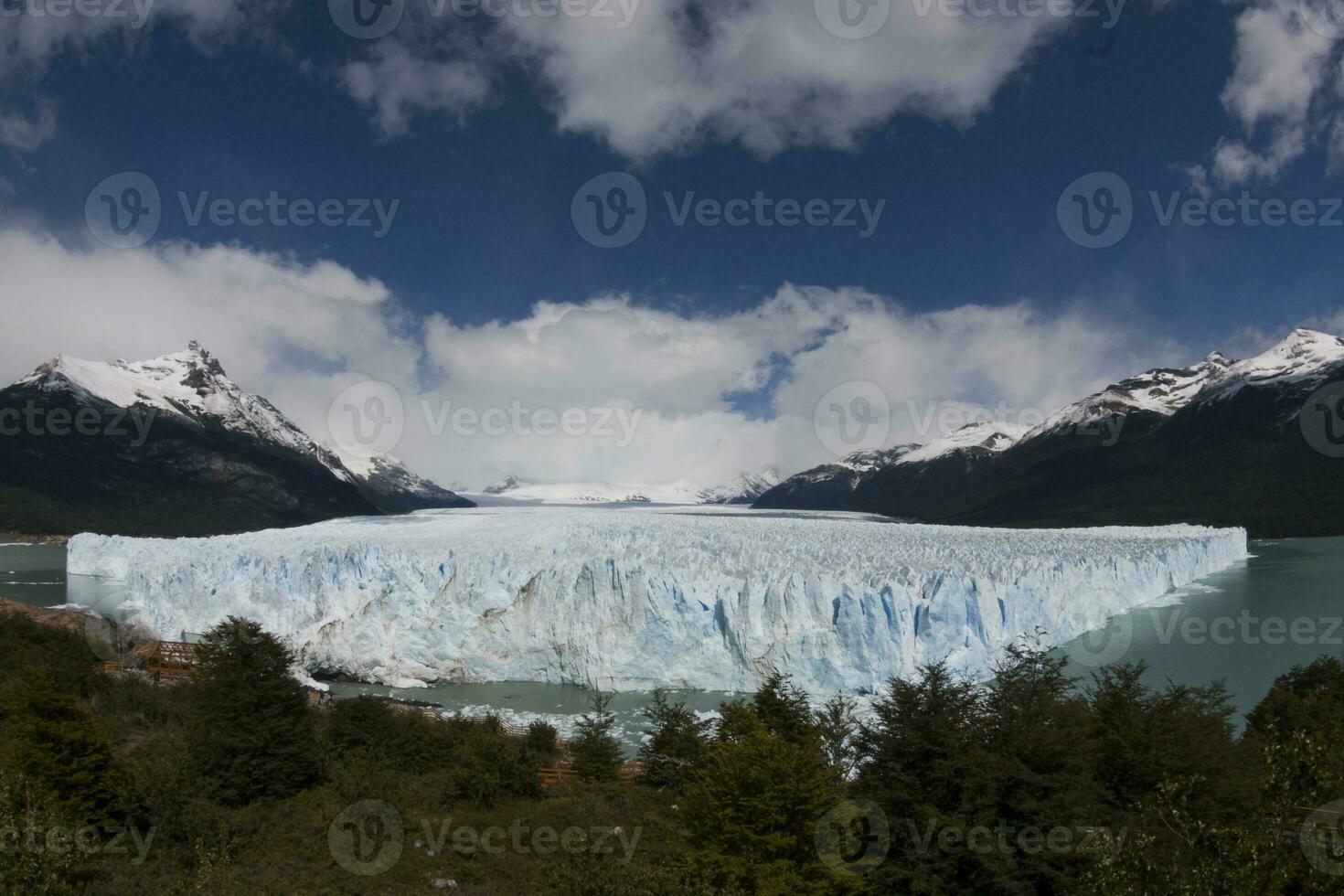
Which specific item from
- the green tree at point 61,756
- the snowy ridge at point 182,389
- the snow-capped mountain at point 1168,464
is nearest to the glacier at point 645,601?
the green tree at point 61,756

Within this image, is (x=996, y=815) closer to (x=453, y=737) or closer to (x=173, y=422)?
(x=453, y=737)

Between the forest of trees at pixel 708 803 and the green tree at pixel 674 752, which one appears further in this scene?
the green tree at pixel 674 752

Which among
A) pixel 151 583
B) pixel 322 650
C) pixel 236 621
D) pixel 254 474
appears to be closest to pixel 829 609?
pixel 236 621

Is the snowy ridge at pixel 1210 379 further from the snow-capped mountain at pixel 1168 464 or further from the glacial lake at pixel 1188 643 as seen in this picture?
the glacial lake at pixel 1188 643

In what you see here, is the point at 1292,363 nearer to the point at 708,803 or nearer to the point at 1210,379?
the point at 1210,379

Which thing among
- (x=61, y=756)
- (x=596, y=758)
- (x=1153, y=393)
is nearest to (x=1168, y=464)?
(x=1153, y=393)

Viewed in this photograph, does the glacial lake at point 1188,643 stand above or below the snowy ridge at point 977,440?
below
